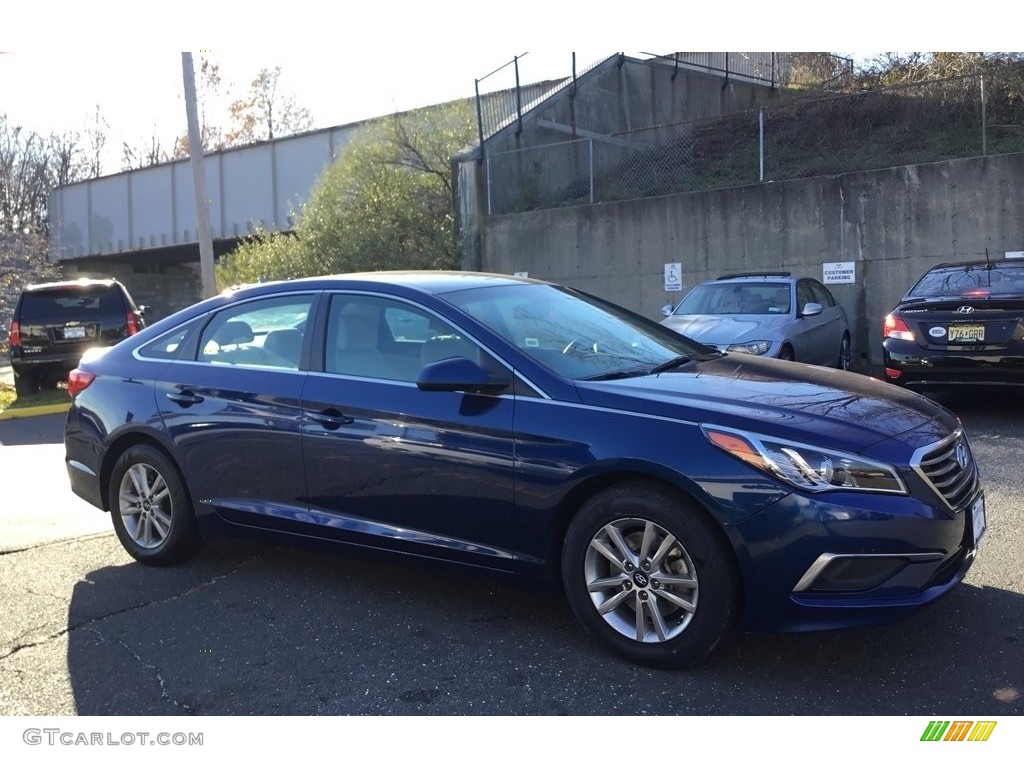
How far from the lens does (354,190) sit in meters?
19.9

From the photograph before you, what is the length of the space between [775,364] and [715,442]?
124 centimetres

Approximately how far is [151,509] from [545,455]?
8.42 feet

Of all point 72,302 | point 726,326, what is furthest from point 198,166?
point 726,326

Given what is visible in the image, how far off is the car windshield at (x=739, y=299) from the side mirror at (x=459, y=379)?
7.31 metres

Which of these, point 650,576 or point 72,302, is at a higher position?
point 72,302

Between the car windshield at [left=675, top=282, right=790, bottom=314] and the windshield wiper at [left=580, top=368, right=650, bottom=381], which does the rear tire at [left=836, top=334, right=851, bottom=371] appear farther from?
the windshield wiper at [left=580, top=368, right=650, bottom=381]

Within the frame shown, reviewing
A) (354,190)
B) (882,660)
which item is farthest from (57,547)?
(354,190)

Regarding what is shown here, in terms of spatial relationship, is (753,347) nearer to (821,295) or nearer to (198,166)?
(821,295)

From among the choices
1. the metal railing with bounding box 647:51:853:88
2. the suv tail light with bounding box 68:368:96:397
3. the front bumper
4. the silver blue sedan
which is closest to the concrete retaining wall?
the silver blue sedan

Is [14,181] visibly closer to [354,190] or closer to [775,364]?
[354,190]

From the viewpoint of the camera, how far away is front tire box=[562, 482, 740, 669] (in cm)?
344

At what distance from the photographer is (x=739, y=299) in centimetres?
1095

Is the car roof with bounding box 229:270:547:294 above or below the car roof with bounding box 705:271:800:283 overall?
below

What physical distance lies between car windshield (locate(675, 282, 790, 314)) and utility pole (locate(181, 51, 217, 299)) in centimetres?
924
